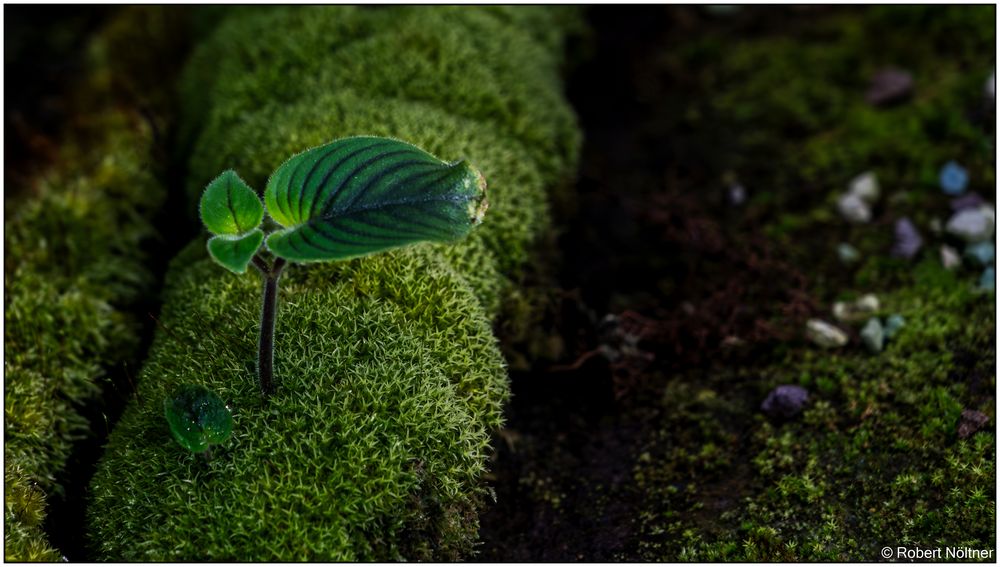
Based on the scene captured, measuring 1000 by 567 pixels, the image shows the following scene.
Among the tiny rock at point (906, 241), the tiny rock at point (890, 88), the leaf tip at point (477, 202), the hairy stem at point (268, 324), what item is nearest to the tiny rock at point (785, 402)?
the tiny rock at point (906, 241)

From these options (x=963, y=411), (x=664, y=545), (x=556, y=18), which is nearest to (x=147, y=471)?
(x=664, y=545)

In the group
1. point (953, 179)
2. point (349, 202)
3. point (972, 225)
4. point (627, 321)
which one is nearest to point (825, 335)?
point (627, 321)

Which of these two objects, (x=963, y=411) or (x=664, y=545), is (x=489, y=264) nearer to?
(x=664, y=545)

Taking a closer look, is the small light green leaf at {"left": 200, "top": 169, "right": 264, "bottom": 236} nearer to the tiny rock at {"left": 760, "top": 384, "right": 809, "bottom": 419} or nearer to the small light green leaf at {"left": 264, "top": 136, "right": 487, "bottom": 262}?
the small light green leaf at {"left": 264, "top": 136, "right": 487, "bottom": 262}

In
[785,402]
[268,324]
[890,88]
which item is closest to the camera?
[268,324]

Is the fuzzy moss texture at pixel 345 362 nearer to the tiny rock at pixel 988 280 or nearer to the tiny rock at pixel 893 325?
the tiny rock at pixel 893 325

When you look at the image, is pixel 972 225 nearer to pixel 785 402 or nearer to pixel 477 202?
pixel 785 402
